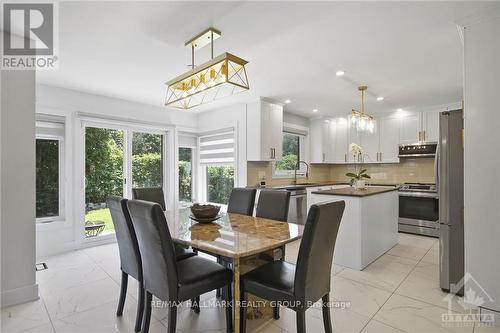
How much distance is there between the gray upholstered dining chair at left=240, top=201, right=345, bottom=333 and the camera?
1.51 m

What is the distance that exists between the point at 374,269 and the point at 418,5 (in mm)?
2661

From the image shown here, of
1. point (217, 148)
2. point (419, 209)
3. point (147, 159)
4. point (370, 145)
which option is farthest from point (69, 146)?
point (419, 209)

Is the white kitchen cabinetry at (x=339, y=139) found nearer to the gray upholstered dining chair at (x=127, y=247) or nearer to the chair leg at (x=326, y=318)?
the chair leg at (x=326, y=318)

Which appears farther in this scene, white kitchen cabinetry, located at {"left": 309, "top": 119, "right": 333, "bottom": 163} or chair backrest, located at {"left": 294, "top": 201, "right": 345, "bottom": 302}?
white kitchen cabinetry, located at {"left": 309, "top": 119, "right": 333, "bottom": 163}

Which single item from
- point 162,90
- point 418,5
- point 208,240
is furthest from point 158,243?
point 162,90

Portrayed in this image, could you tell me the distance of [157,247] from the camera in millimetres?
1609

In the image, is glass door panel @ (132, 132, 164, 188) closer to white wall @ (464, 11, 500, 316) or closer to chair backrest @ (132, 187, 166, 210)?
chair backrest @ (132, 187, 166, 210)

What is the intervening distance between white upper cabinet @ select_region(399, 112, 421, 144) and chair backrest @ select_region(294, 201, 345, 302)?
4163 millimetres

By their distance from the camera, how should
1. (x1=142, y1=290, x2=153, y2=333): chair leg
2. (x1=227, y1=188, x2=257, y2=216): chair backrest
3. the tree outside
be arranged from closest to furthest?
(x1=142, y1=290, x2=153, y2=333): chair leg < (x1=227, y1=188, x2=257, y2=216): chair backrest < the tree outside

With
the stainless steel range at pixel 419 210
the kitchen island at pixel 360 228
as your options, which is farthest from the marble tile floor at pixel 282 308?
the stainless steel range at pixel 419 210

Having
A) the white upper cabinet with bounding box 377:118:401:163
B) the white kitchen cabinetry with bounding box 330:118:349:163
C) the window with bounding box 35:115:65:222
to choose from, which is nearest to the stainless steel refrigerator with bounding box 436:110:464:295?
the white upper cabinet with bounding box 377:118:401:163

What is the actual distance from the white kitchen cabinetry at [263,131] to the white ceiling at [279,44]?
1.83ft

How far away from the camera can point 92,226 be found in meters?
4.16

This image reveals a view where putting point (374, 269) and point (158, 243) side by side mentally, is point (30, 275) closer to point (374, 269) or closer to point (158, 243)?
point (158, 243)
